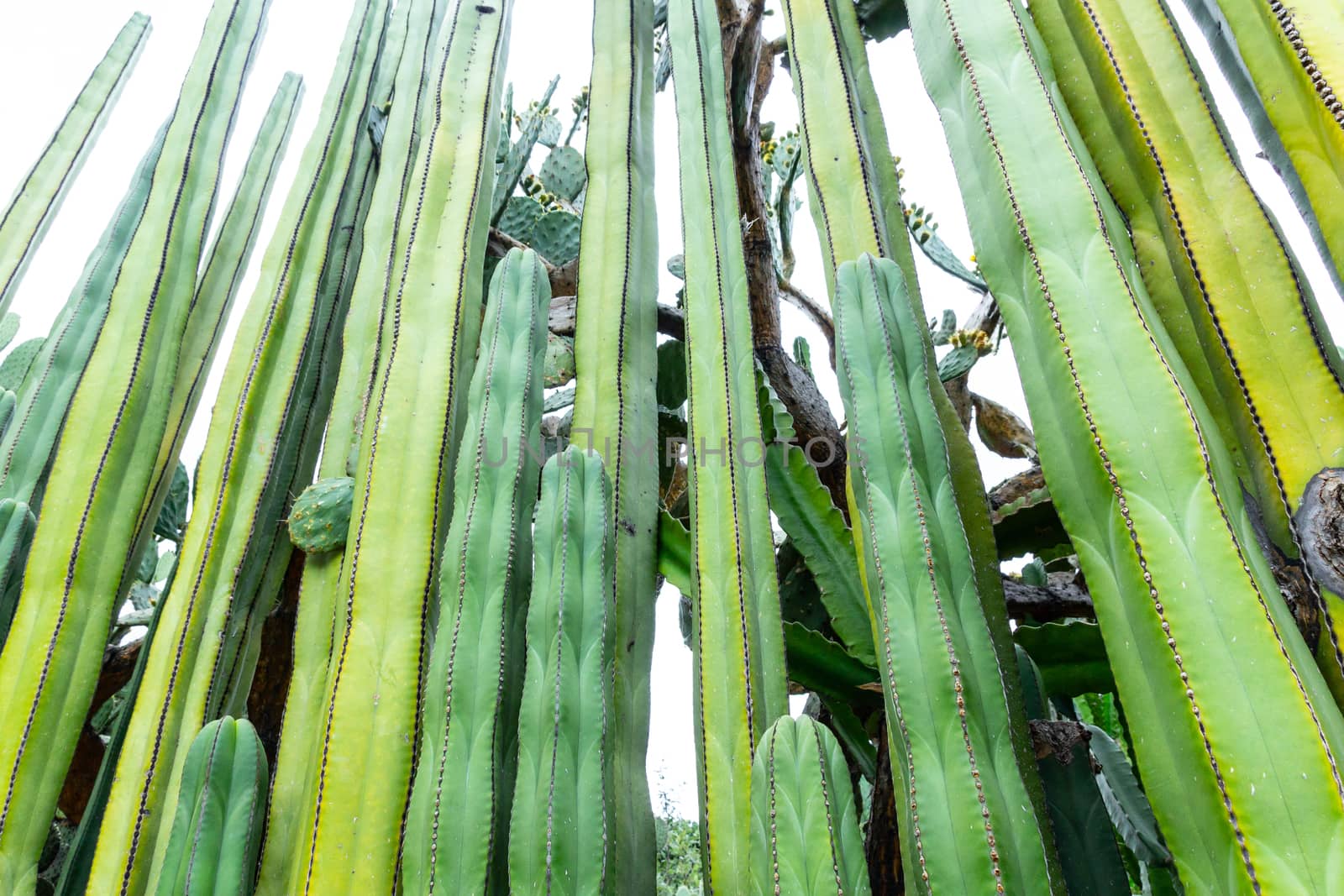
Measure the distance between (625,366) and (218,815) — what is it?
78cm

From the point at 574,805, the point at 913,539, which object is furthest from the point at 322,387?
the point at 913,539

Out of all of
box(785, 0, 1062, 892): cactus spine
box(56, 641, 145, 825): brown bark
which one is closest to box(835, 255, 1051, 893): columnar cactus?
box(785, 0, 1062, 892): cactus spine

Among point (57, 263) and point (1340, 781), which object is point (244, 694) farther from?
point (57, 263)

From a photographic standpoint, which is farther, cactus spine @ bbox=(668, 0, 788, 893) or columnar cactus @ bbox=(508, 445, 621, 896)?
cactus spine @ bbox=(668, 0, 788, 893)

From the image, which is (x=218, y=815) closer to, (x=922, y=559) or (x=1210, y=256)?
(x=922, y=559)

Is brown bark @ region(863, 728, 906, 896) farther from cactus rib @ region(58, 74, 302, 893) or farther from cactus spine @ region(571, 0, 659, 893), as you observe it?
cactus rib @ region(58, 74, 302, 893)

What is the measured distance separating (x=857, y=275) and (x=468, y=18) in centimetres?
119

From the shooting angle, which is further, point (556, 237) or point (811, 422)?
point (556, 237)

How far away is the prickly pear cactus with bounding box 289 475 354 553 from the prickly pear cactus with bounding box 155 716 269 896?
309 millimetres

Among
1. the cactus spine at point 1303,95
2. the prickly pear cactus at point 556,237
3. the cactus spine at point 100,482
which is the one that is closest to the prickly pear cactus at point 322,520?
the cactus spine at point 100,482

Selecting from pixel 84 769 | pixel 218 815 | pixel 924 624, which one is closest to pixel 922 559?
pixel 924 624

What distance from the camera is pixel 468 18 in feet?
5.57

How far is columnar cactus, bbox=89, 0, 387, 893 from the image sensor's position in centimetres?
103

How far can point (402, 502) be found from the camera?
108cm
